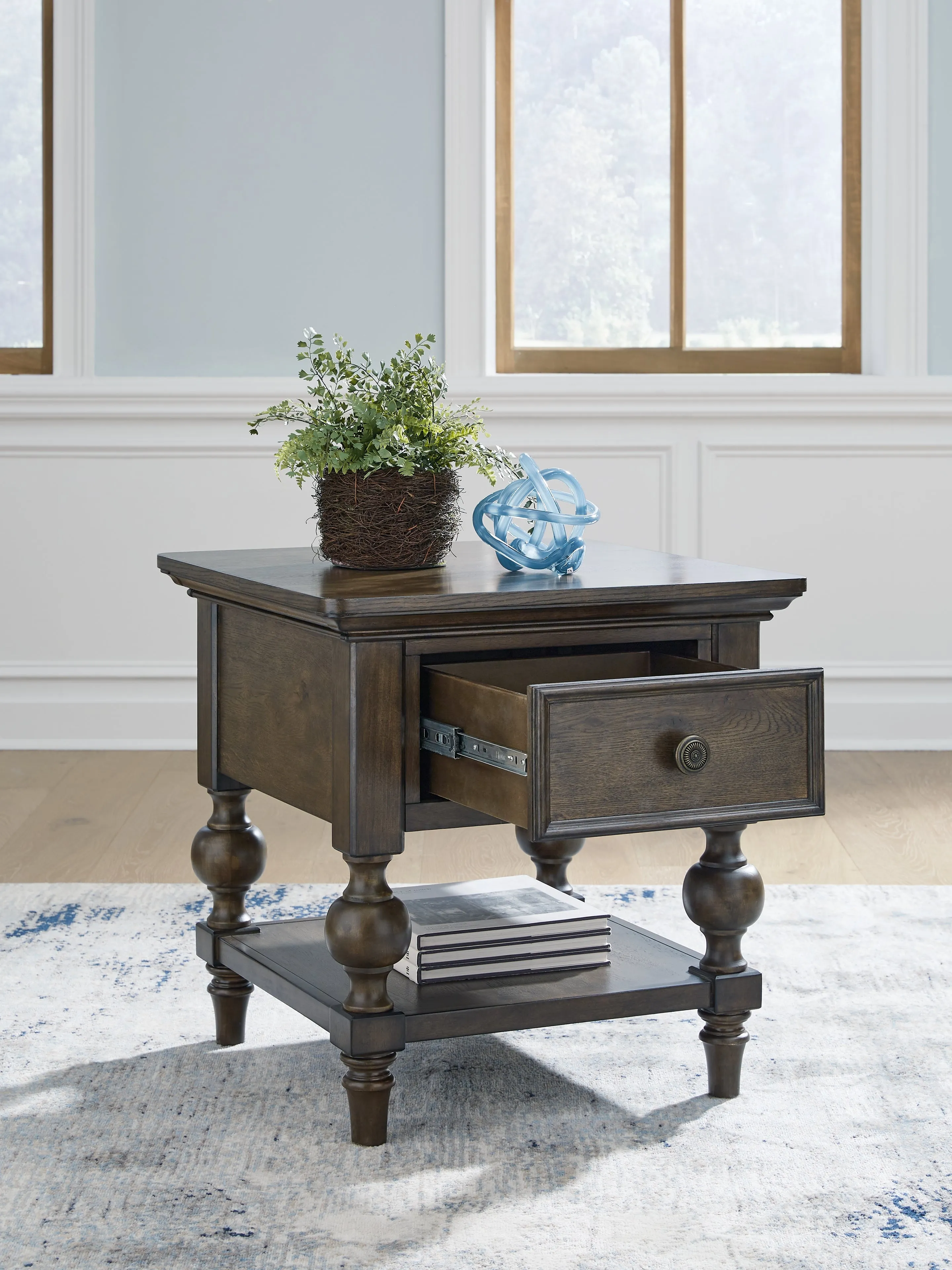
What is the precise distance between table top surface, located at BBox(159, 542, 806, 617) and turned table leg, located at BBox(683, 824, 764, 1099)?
10.8 inches

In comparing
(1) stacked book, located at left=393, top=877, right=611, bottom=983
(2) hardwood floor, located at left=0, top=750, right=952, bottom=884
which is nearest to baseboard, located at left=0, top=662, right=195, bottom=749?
(2) hardwood floor, located at left=0, top=750, right=952, bottom=884

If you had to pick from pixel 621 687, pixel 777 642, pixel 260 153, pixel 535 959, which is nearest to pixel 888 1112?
pixel 535 959

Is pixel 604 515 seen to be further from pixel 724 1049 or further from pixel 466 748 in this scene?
pixel 466 748

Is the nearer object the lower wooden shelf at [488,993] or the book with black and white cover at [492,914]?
the lower wooden shelf at [488,993]

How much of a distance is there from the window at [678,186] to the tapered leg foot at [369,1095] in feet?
9.09

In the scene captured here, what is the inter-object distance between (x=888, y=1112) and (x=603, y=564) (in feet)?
2.32

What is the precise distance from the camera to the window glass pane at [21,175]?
4109 mm

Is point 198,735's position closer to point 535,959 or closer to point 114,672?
point 535,959

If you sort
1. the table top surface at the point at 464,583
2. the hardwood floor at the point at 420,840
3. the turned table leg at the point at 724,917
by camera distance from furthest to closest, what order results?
the hardwood floor at the point at 420,840, the turned table leg at the point at 724,917, the table top surface at the point at 464,583

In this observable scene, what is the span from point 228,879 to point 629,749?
2.23 feet

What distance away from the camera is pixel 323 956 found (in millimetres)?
1912

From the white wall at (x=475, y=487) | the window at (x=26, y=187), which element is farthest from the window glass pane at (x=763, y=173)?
the window at (x=26, y=187)

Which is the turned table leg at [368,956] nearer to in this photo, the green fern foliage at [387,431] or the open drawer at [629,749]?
the open drawer at [629,749]

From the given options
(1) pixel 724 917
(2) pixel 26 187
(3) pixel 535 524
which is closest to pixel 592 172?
(2) pixel 26 187
